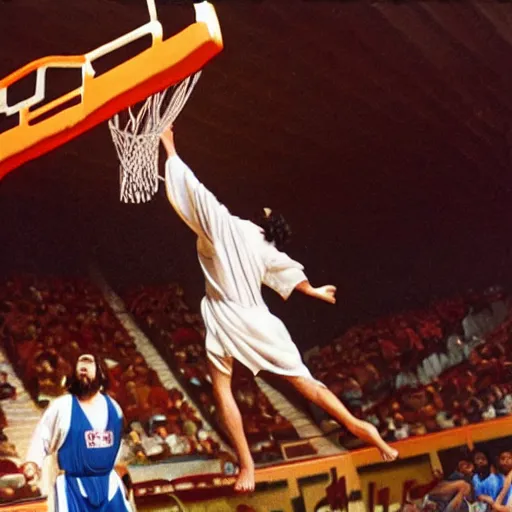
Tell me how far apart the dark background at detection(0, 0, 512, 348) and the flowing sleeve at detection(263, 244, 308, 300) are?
9cm

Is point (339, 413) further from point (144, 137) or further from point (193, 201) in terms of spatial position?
point (144, 137)

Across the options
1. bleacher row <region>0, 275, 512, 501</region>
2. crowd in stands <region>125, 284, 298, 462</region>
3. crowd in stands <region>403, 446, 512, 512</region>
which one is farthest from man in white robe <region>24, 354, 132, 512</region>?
crowd in stands <region>403, 446, 512, 512</region>

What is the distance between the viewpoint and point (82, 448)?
6.10m

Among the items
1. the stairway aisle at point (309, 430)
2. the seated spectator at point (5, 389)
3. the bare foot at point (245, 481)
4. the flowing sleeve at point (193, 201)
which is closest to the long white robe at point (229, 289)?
the flowing sleeve at point (193, 201)

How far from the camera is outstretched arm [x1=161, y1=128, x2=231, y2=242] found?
663 centimetres

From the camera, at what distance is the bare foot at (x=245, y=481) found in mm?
6527

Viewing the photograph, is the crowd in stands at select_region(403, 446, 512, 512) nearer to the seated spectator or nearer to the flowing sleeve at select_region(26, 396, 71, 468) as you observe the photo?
the flowing sleeve at select_region(26, 396, 71, 468)

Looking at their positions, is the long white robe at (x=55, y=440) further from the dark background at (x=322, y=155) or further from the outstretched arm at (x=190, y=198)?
the outstretched arm at (x=190, y=198)

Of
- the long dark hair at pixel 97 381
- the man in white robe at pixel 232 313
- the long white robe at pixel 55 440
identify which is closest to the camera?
the long white robe at pixel 55 440

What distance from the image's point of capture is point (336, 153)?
705 centimetres

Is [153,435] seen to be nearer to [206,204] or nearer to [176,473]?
[176,473]

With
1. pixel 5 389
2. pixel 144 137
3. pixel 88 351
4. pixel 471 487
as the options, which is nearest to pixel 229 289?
pixel 88 351

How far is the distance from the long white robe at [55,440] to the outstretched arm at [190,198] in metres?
1.33

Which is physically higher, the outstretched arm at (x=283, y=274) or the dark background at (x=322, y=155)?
the dark background at (x=322, y=155)
